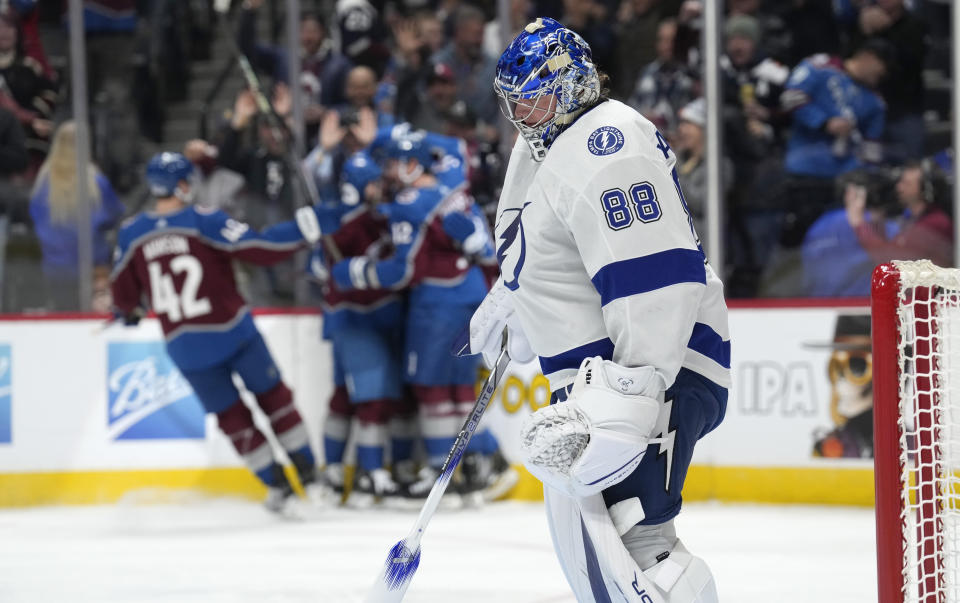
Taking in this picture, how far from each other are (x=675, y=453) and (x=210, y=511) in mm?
3815

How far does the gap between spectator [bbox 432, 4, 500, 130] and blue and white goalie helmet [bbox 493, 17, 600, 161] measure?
13.5ft

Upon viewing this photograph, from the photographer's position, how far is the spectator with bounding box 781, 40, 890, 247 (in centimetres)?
557

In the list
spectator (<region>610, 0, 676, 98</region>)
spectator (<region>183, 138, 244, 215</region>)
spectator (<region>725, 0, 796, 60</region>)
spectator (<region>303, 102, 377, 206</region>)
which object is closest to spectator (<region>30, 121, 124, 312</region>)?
spectator (<region>183, 138, 244, 215</region>)

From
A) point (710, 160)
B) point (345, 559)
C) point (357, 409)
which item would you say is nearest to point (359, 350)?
point (357, 409)

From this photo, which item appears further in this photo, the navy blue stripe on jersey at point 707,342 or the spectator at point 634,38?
the spectator at point 634,38

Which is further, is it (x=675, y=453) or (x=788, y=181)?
(x=788, y=181)

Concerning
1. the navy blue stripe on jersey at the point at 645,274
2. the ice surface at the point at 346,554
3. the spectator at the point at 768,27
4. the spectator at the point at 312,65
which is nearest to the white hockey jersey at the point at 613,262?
the navy blue stripe on jersey at the point at 645,274

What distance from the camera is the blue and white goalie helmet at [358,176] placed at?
5402 millimetres

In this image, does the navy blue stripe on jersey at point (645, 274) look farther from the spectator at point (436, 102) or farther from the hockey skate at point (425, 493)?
the spectator at point (436, 102)

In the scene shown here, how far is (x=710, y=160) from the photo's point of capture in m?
5.62

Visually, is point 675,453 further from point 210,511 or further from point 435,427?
point 210,511

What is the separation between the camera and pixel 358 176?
17.7 feet

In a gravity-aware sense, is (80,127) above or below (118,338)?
above

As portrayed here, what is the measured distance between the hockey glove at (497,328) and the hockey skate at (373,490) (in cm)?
303
